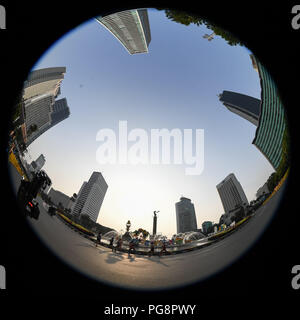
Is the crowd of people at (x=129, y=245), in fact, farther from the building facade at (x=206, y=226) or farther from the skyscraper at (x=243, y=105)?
the skyscraper at (x=243, y=105)

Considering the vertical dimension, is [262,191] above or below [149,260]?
above

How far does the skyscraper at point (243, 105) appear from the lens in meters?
2.48

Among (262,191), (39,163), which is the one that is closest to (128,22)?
(39,163)

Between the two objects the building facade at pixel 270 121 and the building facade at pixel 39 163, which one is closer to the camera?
the building facade at pixel 270 121

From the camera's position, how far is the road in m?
1.78

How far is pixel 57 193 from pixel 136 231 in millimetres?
1670

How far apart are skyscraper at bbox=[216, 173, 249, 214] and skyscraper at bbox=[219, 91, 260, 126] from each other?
1.10 metres

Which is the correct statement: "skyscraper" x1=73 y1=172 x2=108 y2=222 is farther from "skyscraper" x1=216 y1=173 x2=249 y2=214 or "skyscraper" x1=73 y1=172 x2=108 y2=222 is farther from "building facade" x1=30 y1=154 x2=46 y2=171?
"skyscraper" x1=216 y1=173 x2=249 y2=214

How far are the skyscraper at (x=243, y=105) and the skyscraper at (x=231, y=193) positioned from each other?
1101mm

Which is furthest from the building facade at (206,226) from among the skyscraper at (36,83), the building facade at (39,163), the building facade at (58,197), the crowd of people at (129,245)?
the skyscraper at (36,83)

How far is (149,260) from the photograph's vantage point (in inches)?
90.3

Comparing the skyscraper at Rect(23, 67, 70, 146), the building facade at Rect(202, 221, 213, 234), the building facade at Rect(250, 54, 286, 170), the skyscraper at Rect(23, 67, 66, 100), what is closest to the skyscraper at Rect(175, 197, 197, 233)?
the building facade at Rect(202, 221, 213, 234)

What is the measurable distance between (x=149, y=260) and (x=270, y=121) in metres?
2.77

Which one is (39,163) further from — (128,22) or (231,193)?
(128,22)
